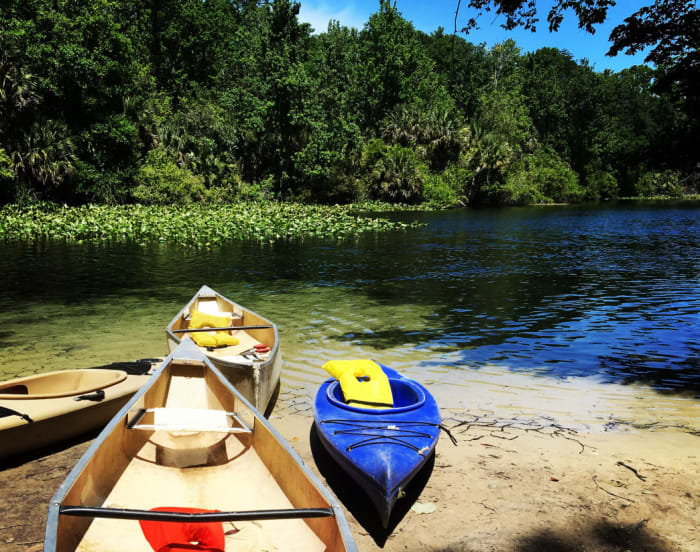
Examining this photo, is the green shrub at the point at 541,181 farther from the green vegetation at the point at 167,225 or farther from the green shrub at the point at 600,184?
the green vegetation at the point at 167,225

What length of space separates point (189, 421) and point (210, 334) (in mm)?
3437

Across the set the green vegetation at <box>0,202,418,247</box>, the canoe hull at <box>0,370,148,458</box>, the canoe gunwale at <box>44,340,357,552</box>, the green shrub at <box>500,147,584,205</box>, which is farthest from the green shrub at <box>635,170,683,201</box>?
the canoe gunwale at <box>44,340,357,552</box>

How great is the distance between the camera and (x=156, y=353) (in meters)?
9.33

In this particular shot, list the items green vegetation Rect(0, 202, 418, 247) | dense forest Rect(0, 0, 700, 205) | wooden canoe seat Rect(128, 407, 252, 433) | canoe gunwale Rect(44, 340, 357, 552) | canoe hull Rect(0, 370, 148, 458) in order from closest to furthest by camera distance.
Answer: canoe gunwale Rect(44, 340, 357, 552), wooden canoe seat Rect(128, 407, 252, 433), canoe hull Rect(0, 370, 148, 458), green vegetation Rect(0, 202, 418, 247), dense forest Rect(0, 0, 700, 205)

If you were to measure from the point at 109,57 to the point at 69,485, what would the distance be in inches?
1562

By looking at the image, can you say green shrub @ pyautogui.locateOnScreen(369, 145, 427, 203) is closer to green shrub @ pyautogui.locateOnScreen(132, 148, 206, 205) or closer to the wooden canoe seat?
green shrub @ pyautogui.locateOnScreen(132, 148, 206, 205)

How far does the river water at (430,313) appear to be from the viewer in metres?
7.92

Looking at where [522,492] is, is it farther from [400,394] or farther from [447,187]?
[447,187]

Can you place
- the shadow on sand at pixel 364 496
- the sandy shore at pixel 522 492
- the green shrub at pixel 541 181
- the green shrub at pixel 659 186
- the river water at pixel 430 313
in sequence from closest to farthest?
the sandy shore at pixel 522 492
the shadow on sand at pixel 364 496
the river water at pixel 430 313
the green shrub at pixel 541 181
the green shrub at pixel 659 186

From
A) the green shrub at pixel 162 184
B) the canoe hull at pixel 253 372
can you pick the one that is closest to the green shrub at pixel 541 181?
the green shrub at pixel 162 184

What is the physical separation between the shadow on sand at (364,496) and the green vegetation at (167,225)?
66.6 feet

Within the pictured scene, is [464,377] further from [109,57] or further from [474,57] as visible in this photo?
[474,57]

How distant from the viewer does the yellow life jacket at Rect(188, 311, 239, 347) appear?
26.4 ft

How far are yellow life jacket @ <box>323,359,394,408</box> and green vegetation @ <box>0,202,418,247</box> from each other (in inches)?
765
